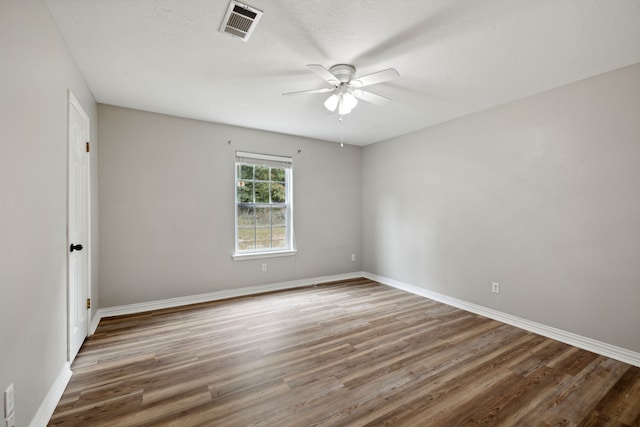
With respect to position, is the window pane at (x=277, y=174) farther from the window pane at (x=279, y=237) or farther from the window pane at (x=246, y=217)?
the window pane at (x=279, y=237)

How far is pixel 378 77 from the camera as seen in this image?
2295 mm

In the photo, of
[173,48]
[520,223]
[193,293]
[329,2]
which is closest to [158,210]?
[193,293]

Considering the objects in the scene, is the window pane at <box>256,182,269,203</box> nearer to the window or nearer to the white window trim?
the window

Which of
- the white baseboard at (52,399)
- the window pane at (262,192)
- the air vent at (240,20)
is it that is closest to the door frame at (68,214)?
Result: the white baseboard at (52,399)

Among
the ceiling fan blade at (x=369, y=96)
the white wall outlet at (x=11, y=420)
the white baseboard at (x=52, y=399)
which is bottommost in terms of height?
the white baseboard at (x=52, y=399)

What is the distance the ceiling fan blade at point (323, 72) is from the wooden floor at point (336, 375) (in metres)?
2.30

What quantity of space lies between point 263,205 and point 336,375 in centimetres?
285

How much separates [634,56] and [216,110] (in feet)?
13.0

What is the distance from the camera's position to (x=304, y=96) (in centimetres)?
311

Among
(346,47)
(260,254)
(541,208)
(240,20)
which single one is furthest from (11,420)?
(541,208)

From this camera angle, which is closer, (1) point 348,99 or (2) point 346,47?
(2) point 346,47

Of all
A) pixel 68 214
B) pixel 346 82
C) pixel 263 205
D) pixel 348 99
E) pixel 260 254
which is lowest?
pixel 260 254

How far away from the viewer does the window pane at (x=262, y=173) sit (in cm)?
451

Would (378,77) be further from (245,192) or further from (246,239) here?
(246,239)
